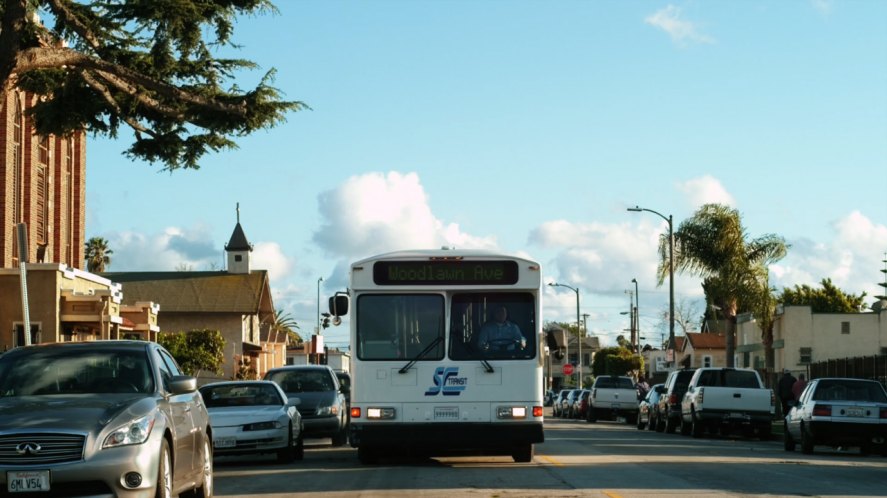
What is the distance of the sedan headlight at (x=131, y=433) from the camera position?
34.6ft

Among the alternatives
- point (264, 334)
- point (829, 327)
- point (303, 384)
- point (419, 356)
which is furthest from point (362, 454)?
point (264, 334)

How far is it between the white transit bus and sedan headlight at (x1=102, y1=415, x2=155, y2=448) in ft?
24.6

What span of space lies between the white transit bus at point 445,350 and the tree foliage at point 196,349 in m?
46.9

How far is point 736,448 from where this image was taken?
1072 inches

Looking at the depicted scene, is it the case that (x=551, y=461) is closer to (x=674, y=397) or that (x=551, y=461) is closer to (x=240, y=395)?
(x=240, y=395)

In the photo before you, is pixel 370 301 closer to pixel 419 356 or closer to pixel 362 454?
pixel 419 356

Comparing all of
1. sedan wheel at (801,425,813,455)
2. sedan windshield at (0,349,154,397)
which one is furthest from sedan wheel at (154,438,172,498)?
sedan wheel at (801,425,813,455)

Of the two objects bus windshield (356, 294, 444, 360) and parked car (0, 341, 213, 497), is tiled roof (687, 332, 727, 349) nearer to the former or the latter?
bus windshield (356, 294, 444, 360)

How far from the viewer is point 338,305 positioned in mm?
18328

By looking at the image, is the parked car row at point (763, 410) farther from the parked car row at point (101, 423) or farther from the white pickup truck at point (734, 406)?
the parked car row at point (101, 423)

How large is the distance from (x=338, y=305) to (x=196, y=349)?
2028 inches

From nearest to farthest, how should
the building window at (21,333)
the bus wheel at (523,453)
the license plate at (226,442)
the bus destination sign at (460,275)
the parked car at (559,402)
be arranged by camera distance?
the bus destination sign at (460,275)
the bus wheel at (523,453)
the license plate at (226,442)
the building window at (21,333)
the parked car at (559,402)

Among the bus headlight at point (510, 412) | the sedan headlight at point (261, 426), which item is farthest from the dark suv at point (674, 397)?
the bus headlight at point (510, 412)

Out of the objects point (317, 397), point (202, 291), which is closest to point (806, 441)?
point (317, 397)
